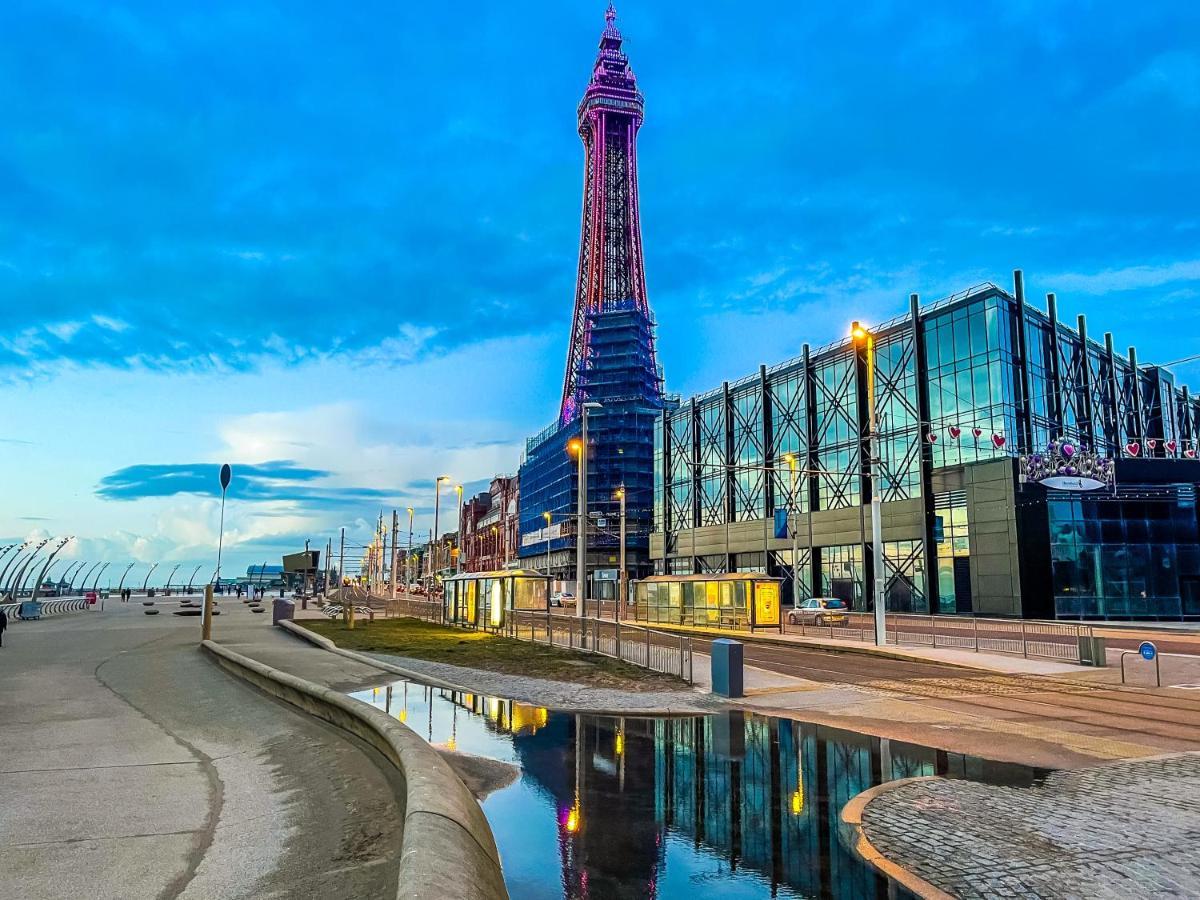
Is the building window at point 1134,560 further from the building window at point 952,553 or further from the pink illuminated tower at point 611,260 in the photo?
the pink illuminated tower at point 611,260

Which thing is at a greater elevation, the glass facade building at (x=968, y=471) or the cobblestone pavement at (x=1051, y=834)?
the glass facade building at (x=968, y=471)

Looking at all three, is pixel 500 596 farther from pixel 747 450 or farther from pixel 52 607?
pixel 747 450

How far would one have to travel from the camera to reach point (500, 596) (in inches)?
1484

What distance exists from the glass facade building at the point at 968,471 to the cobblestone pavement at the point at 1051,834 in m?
27.9

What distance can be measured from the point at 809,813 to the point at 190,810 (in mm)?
6032

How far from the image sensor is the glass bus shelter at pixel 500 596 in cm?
3709

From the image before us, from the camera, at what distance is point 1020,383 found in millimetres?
57469

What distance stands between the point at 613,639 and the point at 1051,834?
22.3 meters

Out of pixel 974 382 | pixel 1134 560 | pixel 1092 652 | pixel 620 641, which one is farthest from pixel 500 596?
pixel 1134 560

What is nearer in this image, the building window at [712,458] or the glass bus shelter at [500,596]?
the glass bus shelter at [500,596]

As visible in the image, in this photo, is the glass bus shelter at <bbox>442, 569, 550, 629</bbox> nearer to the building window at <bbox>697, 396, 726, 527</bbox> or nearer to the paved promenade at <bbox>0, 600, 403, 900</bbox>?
the paved promenade at <bbox>0, 600, 403, 900</bbox>

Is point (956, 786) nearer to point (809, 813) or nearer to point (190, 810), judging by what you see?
point (809, 813)

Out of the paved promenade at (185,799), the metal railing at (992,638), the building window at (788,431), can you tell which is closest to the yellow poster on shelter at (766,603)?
the metal railing at (992,638)

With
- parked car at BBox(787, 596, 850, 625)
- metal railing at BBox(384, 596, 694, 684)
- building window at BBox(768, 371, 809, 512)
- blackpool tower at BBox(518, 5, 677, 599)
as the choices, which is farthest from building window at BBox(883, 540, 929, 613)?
blackpool tower at BBox(518, 5, 677, 599)
